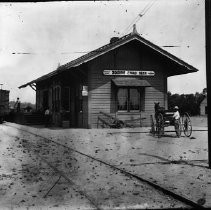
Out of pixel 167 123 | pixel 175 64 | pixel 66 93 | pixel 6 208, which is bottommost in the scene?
pixel 6 208

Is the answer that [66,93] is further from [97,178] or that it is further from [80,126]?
[97,178]

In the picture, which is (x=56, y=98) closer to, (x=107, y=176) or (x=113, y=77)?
(x=113, y=77)

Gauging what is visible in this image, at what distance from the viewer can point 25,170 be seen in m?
8.21

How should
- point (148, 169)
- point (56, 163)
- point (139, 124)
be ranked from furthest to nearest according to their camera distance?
point (139, 124) → point (56, 163) → point (148, 169)

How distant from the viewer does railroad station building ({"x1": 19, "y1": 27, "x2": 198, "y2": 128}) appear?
835 inches

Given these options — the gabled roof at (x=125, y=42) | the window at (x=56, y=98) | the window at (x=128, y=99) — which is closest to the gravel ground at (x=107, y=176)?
the gabled roof at (x=125, y=42)

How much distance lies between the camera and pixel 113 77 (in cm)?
2173

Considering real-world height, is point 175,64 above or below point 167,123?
above

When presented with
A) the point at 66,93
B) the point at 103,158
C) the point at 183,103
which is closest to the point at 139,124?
the point at 66,93

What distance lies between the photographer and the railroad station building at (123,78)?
2122 centimetres

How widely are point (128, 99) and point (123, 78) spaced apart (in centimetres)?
133

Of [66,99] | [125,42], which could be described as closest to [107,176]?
[125,42]

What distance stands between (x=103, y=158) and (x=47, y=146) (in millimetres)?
3535

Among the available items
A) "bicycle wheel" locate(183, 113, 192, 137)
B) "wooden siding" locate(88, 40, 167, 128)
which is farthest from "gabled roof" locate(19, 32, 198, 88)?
"bicycle wheel" locate(183, 113, 192, 137)
